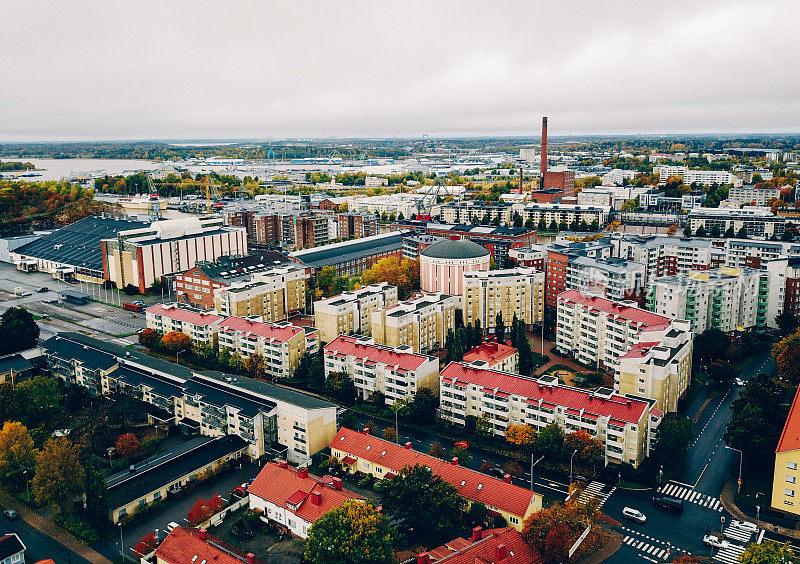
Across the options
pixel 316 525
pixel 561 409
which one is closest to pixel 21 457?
pixel 316 525

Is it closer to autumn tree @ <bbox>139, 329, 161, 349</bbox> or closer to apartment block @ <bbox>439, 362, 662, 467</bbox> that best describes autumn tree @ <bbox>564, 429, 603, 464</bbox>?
apartment block @ <bbox>439, 362, 662, 467</bbox>

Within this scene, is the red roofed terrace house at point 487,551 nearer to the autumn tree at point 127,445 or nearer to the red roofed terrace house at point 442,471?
the red roofed terrace house at point 442,471

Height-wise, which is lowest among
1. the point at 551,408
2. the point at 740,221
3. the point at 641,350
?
the point at 551,408

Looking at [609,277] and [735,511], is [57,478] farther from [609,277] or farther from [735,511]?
[609,277]

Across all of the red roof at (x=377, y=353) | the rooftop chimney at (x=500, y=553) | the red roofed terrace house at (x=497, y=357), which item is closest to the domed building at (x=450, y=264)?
the red roofed terrace house at (x=497, y=357)

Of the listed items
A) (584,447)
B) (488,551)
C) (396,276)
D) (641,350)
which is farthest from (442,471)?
(396,276)

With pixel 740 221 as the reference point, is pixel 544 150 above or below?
above

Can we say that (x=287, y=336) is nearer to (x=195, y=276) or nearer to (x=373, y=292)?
(x=373, y=292)
